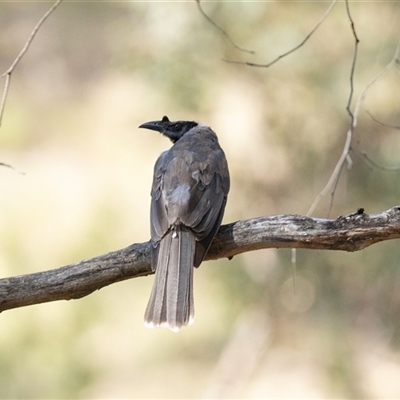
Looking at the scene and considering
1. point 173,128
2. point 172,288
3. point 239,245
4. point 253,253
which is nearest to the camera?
point 239,245

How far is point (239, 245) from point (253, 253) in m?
4.25

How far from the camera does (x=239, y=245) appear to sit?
4.53m

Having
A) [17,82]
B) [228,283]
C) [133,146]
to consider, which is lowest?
[228,283]

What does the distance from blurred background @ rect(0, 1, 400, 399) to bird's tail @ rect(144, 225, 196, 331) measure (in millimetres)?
2602

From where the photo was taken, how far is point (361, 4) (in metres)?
7.66

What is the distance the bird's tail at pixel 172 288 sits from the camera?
460 cm

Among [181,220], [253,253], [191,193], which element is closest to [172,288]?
[181,220]

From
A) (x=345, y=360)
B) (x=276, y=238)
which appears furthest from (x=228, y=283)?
(x=276, y=238)

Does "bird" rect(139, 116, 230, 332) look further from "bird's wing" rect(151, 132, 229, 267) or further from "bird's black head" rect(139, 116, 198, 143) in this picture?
"bird's black head" rect(139, 116, 198, 143)

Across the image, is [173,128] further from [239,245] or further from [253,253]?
[253,253]

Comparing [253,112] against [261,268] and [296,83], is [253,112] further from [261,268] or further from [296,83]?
[261,268]

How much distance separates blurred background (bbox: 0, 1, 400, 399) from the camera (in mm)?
7918

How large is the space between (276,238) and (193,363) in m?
6.82

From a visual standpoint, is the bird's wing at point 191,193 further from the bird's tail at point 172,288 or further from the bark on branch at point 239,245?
the bark on branch at point 239,245
